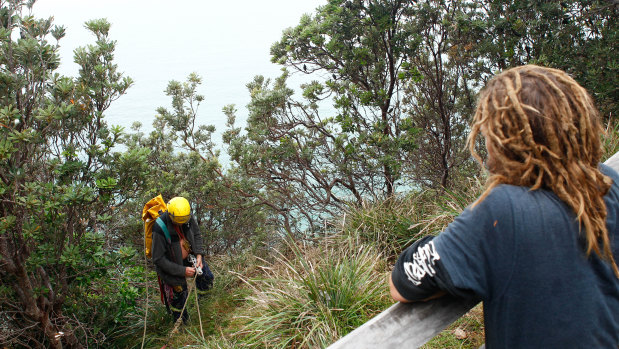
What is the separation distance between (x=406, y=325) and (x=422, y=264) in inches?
8.2

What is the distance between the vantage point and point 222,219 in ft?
36.1

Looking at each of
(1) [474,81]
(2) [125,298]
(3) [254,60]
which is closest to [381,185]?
(1) [474,81]

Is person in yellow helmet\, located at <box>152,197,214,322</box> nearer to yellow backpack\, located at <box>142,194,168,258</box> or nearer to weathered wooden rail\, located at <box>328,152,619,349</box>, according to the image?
yellow backpack\, located at <box>142,194,168,258</box>

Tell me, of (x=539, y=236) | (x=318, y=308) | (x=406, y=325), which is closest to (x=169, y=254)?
(x=318, y=308)

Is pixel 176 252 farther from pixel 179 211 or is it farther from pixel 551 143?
pixel 551 143

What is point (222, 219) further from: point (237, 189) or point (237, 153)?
point (237, 153)

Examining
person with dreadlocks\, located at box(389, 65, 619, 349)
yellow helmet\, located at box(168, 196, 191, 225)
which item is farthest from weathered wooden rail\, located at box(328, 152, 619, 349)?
yellow helmet\, located at box(168, 196, 191, 225)

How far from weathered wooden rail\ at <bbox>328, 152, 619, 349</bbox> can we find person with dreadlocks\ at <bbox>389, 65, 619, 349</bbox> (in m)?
0.07

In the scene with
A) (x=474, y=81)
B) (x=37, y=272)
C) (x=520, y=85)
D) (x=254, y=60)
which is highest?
(x=254, y=60)

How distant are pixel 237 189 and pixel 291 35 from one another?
3.18m

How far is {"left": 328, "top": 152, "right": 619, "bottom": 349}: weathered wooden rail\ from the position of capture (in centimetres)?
132

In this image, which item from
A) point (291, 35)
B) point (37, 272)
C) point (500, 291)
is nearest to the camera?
point (500, 291)

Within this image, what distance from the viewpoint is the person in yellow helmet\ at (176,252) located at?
16.7ft

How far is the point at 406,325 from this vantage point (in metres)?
1.37
